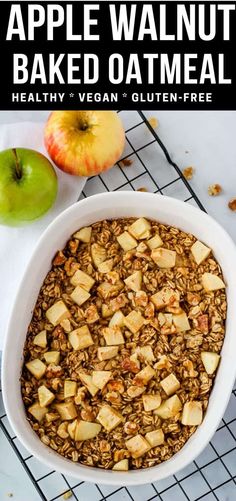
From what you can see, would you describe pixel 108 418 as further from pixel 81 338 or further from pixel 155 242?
pixel 155 242

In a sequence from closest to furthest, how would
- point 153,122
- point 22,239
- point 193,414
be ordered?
1. point 193,414
2. point 22,239
3. point 153,122

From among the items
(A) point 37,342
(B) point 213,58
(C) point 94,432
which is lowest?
(C) point 94,432

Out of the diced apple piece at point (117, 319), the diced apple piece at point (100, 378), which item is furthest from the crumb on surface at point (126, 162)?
the diced apple piece at point (100, 378)

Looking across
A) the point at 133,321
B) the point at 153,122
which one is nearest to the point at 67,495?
the point at 133,321

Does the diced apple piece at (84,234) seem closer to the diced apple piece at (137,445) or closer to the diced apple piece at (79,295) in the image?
the diced apple piece at (79,295)

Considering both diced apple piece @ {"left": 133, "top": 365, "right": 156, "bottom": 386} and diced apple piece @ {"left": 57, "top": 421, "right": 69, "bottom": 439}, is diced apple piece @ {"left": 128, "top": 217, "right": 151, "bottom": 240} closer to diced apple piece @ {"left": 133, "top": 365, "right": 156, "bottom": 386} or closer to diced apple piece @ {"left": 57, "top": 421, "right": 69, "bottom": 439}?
diced apple piece @ {"left": 133, "top": 365, "right": 156, "bottom": 386}

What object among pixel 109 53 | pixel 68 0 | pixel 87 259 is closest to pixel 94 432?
pixel 87 259

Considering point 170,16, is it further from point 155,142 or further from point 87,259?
point 87,259
